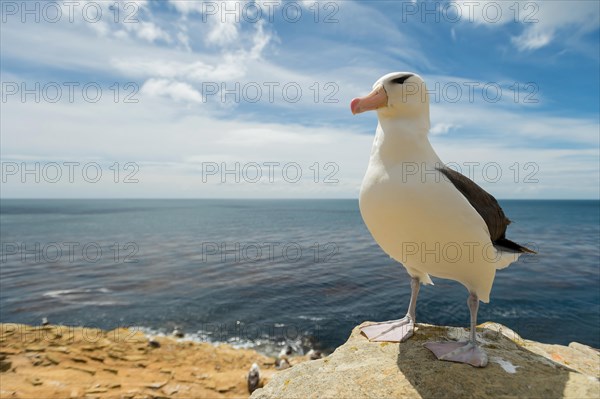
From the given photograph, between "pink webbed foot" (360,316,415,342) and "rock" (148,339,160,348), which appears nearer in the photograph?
"pink webbed foot" (360,316,415,342)

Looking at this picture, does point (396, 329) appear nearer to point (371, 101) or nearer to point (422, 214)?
point (422, 214)

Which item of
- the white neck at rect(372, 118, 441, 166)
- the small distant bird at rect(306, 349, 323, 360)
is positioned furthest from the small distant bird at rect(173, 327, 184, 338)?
the white neck at rect(372, 118, 441, 166)

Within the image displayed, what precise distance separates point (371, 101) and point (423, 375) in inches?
131

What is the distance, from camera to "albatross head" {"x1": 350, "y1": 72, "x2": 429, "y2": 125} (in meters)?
4.30

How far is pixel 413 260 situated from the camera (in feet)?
14.7

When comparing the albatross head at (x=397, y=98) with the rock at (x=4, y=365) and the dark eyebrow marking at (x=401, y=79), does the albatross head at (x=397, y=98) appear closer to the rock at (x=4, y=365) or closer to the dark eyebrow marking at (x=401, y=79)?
the dark eyebrow marking at (x=401, y=79)

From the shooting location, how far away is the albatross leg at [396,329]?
5.02 meters

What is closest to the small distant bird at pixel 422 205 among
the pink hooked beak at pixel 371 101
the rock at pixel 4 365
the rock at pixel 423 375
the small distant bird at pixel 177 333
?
the pink hooked beak at pixel 371 101

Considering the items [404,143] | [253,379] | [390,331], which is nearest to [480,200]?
[404,143]

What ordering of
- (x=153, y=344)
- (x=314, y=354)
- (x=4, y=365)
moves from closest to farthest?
1. (x=4, y=365)
2. (x=153, y=344)
3. (x=314, y=354)

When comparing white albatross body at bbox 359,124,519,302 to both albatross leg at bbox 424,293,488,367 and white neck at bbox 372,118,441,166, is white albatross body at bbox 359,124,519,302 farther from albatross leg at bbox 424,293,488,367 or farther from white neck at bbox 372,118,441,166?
albatross leg at bbox 424,293,488,367

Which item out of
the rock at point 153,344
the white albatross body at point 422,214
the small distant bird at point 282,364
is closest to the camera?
the white albatross body at point 422,214

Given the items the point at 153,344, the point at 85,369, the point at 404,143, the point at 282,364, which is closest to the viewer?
the point at 404,143

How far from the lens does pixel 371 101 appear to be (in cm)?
435
